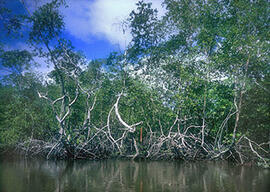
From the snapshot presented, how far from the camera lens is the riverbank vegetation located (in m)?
10.5

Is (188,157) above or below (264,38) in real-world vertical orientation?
below

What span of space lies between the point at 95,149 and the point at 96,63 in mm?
6287

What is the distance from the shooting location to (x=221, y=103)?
37.2ft

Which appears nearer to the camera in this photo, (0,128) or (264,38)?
(264,38)

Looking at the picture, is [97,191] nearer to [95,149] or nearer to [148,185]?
[148,185]

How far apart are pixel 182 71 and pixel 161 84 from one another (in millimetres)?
2077

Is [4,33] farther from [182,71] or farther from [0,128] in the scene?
[182,71]

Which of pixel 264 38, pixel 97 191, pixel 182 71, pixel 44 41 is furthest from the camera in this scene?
pixel 182 71

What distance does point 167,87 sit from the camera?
1330 centimetres

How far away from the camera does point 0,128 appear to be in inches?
586

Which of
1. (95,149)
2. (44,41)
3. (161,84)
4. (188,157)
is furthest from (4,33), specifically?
(188,157)

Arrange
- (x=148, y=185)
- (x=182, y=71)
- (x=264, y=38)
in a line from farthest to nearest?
1. (x=182, y=71)
2. (x=264, y=38)
3. (x=148, y=185)

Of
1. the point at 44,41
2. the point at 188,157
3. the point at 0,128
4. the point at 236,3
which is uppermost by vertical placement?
the point at 236,3

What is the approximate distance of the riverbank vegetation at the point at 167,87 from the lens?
10.5m
